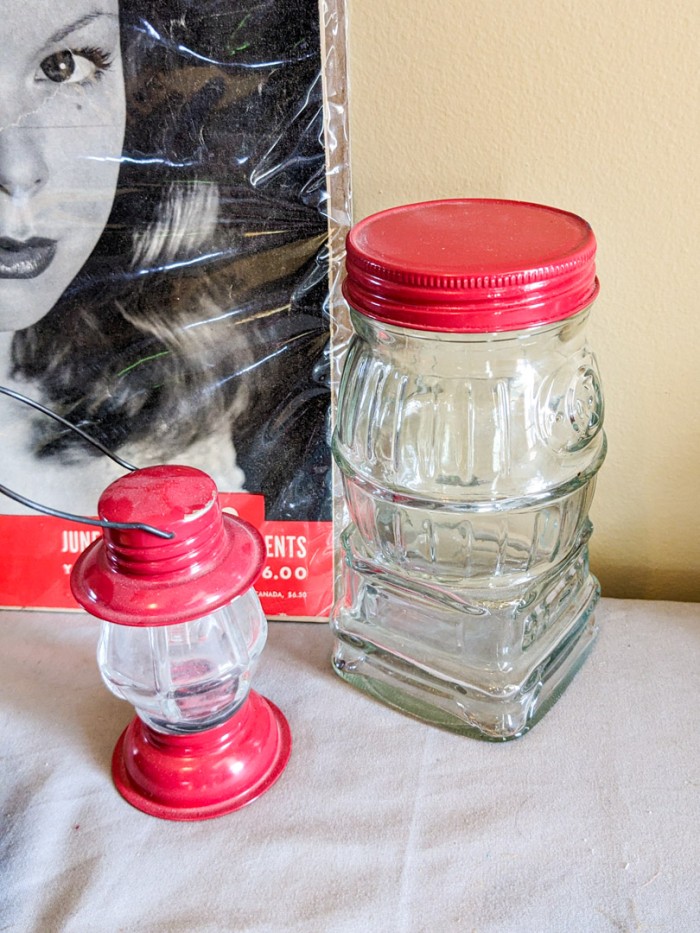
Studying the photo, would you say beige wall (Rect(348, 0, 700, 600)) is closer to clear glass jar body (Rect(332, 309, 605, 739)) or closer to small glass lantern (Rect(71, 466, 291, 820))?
clear glass jar body (Rect(332, 309, 605, 739))

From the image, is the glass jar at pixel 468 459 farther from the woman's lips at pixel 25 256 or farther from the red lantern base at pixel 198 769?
the woman's lips at pixel 25 256

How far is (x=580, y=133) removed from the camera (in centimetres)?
62

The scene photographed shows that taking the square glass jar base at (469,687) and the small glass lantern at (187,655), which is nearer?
the small glass lantern at (187,655)

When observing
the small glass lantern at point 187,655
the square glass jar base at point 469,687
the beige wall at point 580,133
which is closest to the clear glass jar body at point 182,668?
the small glass lantern at point 187,655

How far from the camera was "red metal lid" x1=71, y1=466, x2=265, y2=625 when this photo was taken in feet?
1.66

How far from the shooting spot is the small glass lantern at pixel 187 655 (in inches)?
20.3

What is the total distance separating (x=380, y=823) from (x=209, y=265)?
0.40 metres

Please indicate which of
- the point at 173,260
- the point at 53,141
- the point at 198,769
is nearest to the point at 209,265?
the point at 173,260

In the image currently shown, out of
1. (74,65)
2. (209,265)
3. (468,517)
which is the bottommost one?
(468,517)

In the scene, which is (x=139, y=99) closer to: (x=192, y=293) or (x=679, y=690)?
(x=192, y=293)

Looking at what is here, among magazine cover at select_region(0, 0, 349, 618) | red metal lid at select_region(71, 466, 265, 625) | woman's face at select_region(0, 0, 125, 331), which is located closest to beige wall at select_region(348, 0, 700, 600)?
magazine cover at select_region(0, 0, 349, 618)

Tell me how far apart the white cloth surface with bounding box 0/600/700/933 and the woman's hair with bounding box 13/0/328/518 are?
0.65 feet

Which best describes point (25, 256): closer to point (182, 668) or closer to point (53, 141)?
point (53, 141)

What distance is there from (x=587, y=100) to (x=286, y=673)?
47 cm
